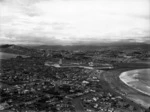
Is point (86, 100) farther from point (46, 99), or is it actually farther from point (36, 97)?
point (36, 97)

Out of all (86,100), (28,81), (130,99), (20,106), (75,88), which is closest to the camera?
(20,106)

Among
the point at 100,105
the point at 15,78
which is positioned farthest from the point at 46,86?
the point at 100,105

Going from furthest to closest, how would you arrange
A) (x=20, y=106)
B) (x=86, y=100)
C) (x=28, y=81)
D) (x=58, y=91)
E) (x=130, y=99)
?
(x=28, y=81) → (x=58, y=91) → (x=130, y=99) → (x=86, y=100) → (x=20, y=106)

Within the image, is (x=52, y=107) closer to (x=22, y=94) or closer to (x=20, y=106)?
(x=20, y=106)

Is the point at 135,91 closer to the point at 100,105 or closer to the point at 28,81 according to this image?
Result: the point at 100,105

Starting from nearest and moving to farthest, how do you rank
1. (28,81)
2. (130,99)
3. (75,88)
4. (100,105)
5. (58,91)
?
(100,105) < (130,99) < (58,91) < (75,88) < (28,81)

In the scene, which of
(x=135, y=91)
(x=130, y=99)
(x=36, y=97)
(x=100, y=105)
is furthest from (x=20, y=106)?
(x=135, y=91)

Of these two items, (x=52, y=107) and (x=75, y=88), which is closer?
(x=52, y=107)

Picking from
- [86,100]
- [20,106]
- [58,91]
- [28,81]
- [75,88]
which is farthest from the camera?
[28,81]

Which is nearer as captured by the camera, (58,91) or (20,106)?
(20,106)
